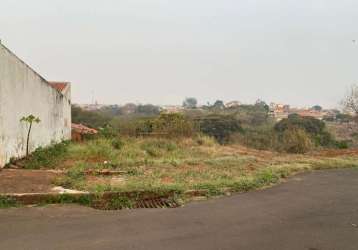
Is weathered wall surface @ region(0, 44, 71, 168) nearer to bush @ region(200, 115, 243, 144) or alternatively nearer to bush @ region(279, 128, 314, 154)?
bush @ region(279, 128, 314, 154)

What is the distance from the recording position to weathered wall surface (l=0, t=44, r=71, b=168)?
1067 centimetres

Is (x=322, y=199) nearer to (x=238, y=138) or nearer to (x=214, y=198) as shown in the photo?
(x=214, y=198)

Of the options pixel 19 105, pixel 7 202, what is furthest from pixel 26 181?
pixel 19 105

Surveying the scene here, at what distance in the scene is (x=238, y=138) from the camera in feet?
96.5

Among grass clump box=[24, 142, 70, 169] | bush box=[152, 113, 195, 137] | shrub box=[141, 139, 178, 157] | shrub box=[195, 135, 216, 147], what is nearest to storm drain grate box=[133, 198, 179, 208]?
grass clump box=[24, 142, 70, 169]

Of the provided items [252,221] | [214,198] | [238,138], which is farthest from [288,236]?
[238,138]

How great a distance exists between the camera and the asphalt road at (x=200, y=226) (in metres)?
4.94

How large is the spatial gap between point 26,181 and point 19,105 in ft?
15.4

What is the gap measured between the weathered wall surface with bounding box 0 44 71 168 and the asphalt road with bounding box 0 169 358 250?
16.3 feet

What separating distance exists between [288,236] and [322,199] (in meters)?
3.04

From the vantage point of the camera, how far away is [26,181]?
27.5 feet

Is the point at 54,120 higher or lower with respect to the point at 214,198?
higher

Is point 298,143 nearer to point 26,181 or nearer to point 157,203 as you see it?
point 157,203

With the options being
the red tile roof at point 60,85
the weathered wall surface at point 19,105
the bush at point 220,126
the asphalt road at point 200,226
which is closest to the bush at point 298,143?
the bush at point 220,126
